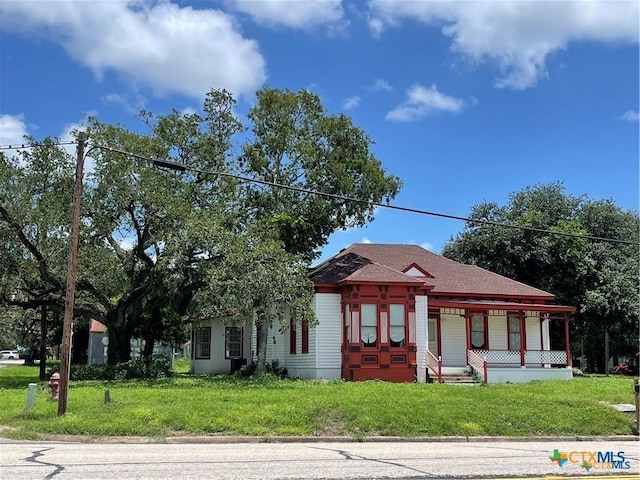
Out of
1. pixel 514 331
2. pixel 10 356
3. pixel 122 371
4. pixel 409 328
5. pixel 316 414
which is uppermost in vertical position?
pixel 409 328

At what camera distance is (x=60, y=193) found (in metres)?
26.4

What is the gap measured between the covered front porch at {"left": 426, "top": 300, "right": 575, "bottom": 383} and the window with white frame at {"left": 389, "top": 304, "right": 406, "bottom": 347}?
5.59 feet

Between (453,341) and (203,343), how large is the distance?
14453mm

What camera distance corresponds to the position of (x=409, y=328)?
27969 millimetres

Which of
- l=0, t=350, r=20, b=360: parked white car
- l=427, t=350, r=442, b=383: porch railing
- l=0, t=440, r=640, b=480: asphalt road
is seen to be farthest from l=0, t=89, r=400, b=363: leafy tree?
l=0, t=350, r=20, b=360: parked white car

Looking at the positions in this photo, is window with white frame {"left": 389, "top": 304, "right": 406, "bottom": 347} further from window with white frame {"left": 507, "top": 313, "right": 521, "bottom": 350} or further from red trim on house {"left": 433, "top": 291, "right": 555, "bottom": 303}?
window with white frame {"left": 507, "top": 313, "right": 521, "bottom": 350}

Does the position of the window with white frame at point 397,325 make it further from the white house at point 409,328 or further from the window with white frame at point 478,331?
the window with white frame at point 478,331

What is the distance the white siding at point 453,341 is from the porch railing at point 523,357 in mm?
1142

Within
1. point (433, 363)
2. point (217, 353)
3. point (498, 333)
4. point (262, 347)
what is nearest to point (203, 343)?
point (217, 353)

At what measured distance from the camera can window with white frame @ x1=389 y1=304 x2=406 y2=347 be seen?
2783 cm

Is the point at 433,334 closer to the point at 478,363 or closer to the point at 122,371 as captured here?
the point at 478,363

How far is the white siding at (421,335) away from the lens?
1115 inches

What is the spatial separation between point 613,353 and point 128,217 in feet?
144

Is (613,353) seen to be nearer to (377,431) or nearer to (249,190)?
(249,190)
